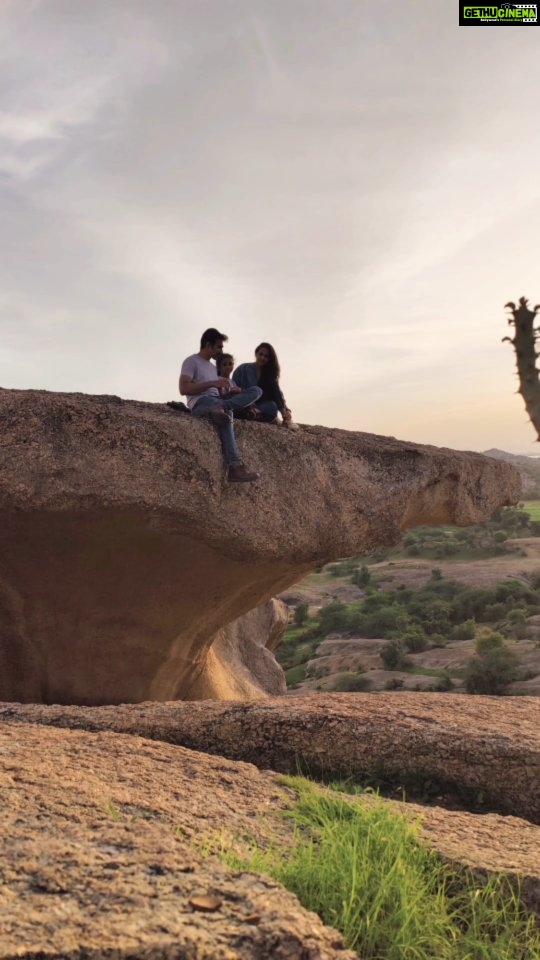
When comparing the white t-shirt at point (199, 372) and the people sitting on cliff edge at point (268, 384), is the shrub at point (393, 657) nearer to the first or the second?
the people sitting on cliff edge at point (268, 384)

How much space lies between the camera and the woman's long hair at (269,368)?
768cm

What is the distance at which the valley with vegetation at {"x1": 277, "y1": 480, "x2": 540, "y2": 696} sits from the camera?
2161 cm

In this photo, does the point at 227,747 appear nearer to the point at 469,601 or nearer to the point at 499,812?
the point at 499,812

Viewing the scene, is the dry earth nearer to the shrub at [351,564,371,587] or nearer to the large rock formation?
the shrub at [351,564,371,587]

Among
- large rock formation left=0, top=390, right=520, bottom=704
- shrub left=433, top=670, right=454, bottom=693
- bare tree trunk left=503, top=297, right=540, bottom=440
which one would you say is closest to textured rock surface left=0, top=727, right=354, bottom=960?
large rock formation left=0, top=390, right=520, bottom=704

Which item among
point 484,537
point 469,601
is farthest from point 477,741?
point 484,537

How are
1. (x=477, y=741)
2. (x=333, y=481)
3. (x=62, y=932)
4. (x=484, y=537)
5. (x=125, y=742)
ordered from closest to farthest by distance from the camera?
1. (x=62, y=932)
2. (x=125, y=742)
3. (x=477, y=741)
4. (x=333, y=481)
5. (x=484, y=537)

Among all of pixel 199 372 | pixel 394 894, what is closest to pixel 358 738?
pixel 394 894

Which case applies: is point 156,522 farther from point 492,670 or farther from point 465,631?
point 465,631

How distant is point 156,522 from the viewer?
270 inches

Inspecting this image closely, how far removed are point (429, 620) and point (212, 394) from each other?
26660 millimetres

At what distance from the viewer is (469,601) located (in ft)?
109

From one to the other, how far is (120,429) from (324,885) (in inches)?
186

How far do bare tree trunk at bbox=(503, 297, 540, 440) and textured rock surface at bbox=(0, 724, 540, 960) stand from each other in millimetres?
9092
